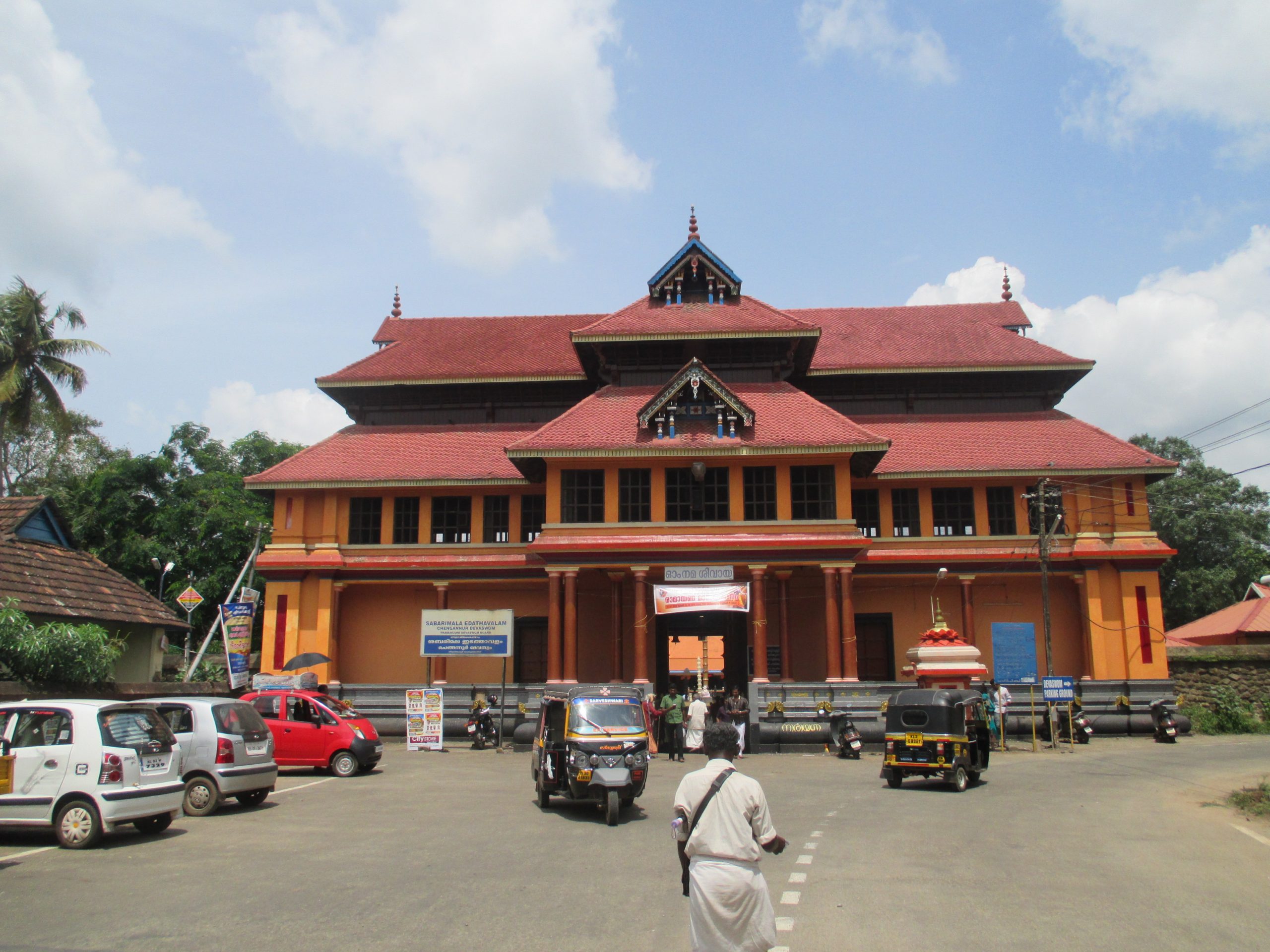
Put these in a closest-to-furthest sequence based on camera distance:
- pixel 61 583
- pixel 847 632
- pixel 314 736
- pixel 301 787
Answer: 1. pixel 301 787
2. pixel 314 736
3. pixel 61 583
4. pixel 847 632

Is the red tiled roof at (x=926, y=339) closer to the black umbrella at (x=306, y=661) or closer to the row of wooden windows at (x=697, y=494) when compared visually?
the row of wooden windows at (x=697, y=494)

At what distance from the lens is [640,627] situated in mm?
25641

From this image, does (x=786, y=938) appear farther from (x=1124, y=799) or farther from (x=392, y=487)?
(x=392, y=487)

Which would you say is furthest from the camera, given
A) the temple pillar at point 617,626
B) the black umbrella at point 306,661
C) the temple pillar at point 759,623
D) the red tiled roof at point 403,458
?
the red tiled roof at point 403,458

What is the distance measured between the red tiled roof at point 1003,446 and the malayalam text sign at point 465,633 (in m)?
12.1

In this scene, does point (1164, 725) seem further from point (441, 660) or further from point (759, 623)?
point (441, 660)

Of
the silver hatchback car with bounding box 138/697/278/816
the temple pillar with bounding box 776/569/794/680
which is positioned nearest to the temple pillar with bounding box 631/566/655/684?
the temple pillar with bounding box 776/569/794/680

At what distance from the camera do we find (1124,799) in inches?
583

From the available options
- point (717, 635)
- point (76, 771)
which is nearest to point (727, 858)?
point (76, 771)

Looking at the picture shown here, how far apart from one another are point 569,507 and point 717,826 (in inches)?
883

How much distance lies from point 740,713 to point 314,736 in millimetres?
9921

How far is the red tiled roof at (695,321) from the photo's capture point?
28.8 metres

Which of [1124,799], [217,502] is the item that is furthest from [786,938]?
[217,502]

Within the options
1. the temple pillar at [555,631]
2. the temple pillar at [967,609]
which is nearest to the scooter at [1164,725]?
the temple pillar at [967,609]
